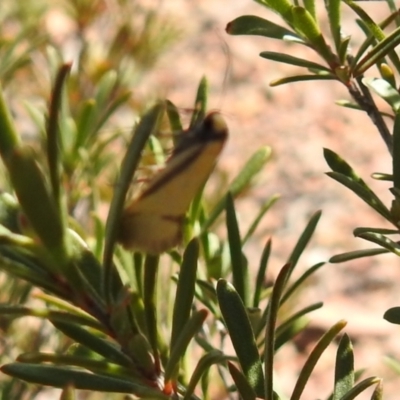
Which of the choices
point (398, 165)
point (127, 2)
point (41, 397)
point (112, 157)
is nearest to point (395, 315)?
point (398, 165)

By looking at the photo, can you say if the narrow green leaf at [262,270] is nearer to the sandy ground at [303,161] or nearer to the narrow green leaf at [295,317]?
→ the narrow green leaf at [295,317]

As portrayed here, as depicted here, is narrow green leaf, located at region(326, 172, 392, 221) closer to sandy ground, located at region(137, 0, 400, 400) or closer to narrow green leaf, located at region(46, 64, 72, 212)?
narrow green leaf, located at region(46, 64, 72, 212)

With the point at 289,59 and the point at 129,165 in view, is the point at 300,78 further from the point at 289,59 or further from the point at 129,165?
the point at 129,165

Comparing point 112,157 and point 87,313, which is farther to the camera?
point 112,157

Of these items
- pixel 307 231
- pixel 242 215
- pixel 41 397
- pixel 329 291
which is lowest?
pixel 41 397

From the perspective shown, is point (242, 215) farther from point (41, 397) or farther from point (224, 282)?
point (224, 282)

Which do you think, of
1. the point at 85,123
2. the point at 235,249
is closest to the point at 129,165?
the point at 235,249
